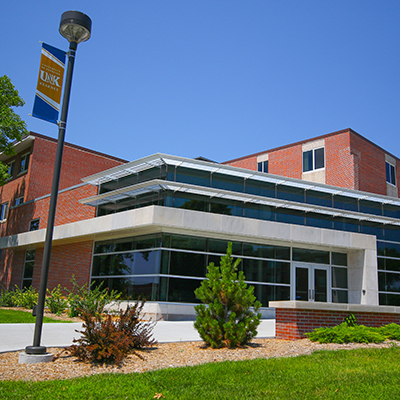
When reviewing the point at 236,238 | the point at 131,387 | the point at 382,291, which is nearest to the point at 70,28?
the point at 131,387

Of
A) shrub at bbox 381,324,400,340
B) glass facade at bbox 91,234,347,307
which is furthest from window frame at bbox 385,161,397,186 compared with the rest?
shrub at bbox 381,324,400,340

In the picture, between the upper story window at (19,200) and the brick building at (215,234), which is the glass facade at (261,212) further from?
the upper story window at (19,200)

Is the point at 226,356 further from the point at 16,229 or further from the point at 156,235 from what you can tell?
the point at 16,229

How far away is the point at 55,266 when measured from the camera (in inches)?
963

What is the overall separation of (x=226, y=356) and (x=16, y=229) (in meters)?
24.8

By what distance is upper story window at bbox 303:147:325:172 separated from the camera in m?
30.4

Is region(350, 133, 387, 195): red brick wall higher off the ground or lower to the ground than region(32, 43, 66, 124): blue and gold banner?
higher

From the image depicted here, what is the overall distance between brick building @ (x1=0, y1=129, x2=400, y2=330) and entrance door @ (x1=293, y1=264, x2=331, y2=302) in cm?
5

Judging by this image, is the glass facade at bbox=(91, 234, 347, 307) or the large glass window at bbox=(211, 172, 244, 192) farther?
the large glass window at bbox=(211, 172, 244, 192)

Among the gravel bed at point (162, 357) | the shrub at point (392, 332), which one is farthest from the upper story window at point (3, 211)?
the shrub at point (392, 332)

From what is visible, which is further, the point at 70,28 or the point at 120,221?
the point at 120,221

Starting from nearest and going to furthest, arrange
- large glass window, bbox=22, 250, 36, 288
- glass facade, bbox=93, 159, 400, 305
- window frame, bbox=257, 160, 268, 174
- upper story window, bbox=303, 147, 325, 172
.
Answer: glass facade, bbox=93, 159, 400, 305, large glass window, bbox=22, 250, 36, 288, upper story window, bbox=303, 147, 325, 172, window frame, bbox=257, 160, 268, 174

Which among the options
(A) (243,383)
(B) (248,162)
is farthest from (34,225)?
(A) (243,383)

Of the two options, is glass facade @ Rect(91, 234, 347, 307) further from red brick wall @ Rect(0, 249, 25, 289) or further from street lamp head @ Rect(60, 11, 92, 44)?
street lamp head @ Rect(60, 11, 92, 44)
